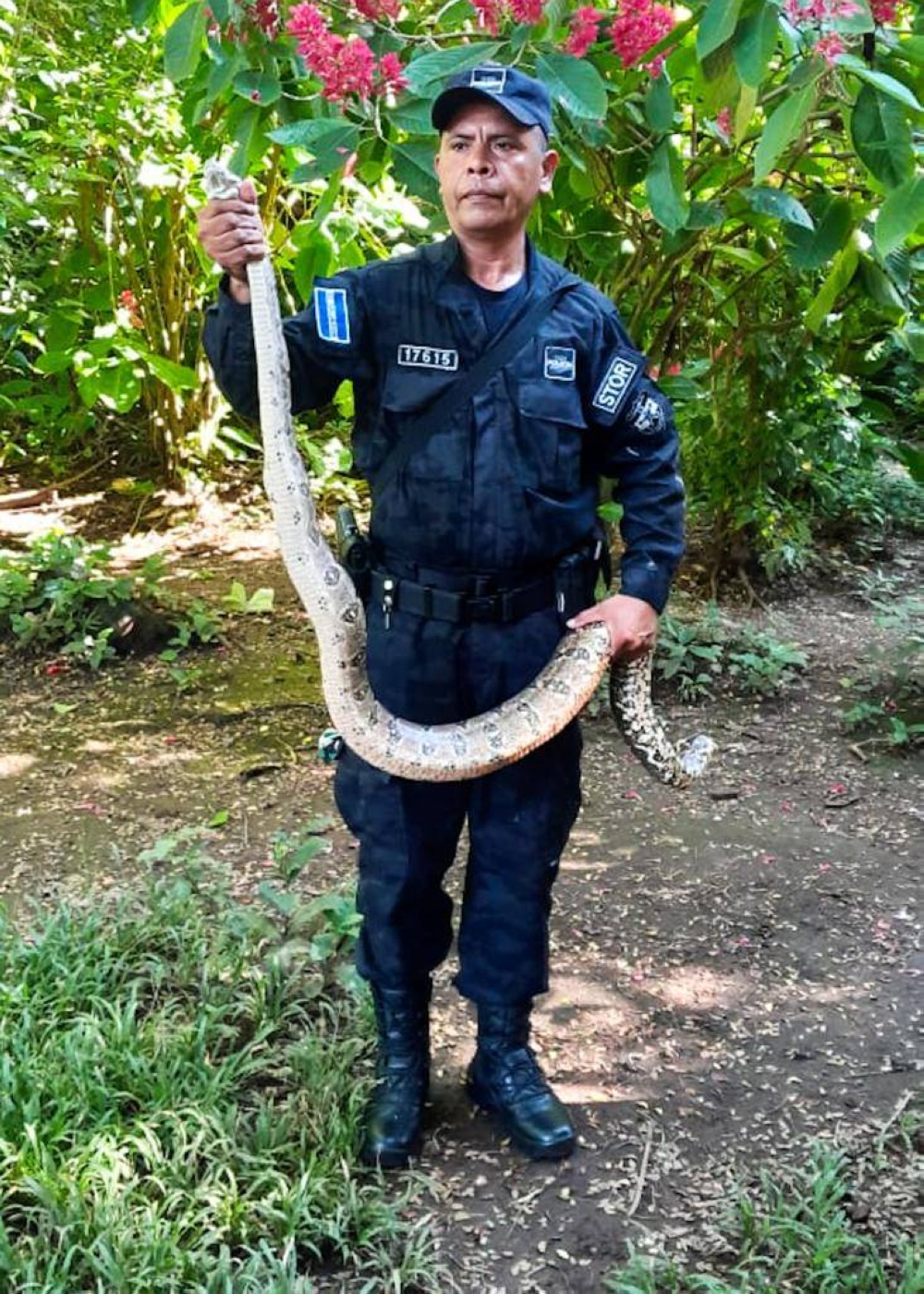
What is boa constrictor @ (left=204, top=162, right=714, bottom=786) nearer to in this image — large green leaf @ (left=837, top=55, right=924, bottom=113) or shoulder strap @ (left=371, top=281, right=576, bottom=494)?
shoulder strap @ (left=371, top=281, right=576, bottom=494)

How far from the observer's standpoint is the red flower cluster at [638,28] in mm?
2387

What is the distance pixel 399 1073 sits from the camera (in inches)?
98.7

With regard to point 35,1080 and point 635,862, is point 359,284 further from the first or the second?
point 635,862

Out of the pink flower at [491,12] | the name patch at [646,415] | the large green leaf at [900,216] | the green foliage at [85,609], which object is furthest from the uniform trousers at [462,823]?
the green foliage at [85,609]

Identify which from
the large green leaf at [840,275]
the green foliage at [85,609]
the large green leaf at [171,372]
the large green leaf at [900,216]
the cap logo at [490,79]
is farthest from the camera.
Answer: the large green leaf at [171,372]

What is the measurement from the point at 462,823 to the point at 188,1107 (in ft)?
2.46

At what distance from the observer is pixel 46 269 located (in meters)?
6.54

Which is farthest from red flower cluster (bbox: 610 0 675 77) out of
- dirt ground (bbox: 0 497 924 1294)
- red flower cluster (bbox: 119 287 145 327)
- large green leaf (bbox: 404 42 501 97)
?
red flower cluster (bbox: 119 287 145 327)

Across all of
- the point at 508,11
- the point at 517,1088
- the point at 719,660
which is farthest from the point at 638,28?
the point at 719,660

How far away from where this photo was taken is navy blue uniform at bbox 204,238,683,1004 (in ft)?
7.02

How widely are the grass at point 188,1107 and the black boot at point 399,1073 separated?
44mm

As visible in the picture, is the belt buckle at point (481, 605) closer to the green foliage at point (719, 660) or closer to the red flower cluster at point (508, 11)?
the red flower cluster at point (508, 11)

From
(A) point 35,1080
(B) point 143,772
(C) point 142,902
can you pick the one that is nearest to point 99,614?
(B) point 143,772

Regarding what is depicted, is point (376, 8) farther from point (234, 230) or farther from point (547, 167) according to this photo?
point (234, 230)
